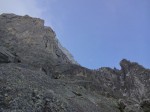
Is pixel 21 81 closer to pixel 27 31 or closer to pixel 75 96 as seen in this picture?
pixel 75 96

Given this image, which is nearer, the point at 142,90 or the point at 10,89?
the point at 10,89

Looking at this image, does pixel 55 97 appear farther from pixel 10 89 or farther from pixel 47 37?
pixel 47 37

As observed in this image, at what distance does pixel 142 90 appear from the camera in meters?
69.2

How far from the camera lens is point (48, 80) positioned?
3594cm

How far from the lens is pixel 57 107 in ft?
91.2

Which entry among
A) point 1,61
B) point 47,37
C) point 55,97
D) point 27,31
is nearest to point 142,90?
point 47,37

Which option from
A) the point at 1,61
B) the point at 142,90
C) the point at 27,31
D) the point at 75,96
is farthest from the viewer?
the point at 27,31

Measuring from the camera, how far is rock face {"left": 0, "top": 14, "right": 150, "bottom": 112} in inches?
1099

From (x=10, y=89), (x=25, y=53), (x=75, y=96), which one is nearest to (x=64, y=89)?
(x=75, y=96)

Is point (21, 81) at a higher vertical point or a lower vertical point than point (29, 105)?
higher

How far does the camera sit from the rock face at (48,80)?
2791 centimetres

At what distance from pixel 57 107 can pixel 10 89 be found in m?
4.47

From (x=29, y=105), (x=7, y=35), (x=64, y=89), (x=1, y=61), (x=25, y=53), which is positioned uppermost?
(x=7, y=35)

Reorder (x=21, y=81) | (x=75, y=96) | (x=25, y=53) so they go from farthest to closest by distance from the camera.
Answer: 1. (x=25, y=53)
2. (x=75, y=96)
3. (x=21, y=81)
